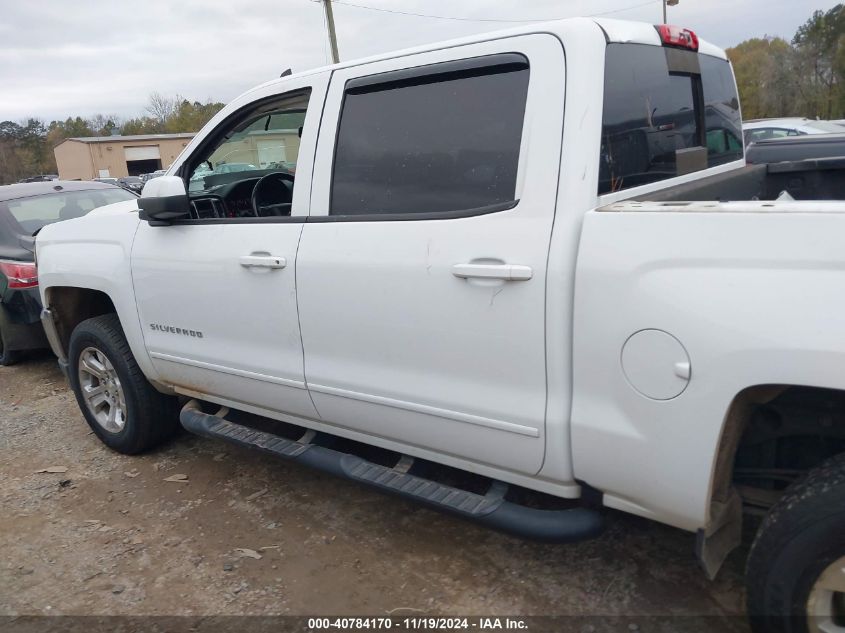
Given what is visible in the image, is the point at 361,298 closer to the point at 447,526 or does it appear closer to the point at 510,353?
the point at 510,353

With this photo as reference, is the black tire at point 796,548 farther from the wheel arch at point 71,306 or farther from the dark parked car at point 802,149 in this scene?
the dark parked car at point 802,149

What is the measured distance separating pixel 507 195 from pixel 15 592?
2.78 meters

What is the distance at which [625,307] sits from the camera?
2113mm

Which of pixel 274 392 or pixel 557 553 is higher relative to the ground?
pixel 274 392

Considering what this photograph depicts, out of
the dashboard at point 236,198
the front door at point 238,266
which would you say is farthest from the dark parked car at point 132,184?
the front door at point 238,266

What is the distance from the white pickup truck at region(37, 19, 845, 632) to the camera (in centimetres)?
→ 196

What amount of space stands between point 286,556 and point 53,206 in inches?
206

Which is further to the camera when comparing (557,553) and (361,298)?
(557,553)

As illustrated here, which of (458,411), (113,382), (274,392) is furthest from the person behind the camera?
(113,382)

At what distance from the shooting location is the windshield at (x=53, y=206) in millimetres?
6637

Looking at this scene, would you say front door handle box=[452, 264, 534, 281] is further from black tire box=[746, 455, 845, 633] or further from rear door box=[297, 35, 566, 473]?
black tire box=[746, 455, 845, 633]

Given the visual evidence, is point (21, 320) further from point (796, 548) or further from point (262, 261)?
point (796, 548)

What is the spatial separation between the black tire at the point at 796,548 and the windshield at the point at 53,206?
255 inches

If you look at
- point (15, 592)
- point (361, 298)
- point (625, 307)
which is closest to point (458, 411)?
point (361, 298)
